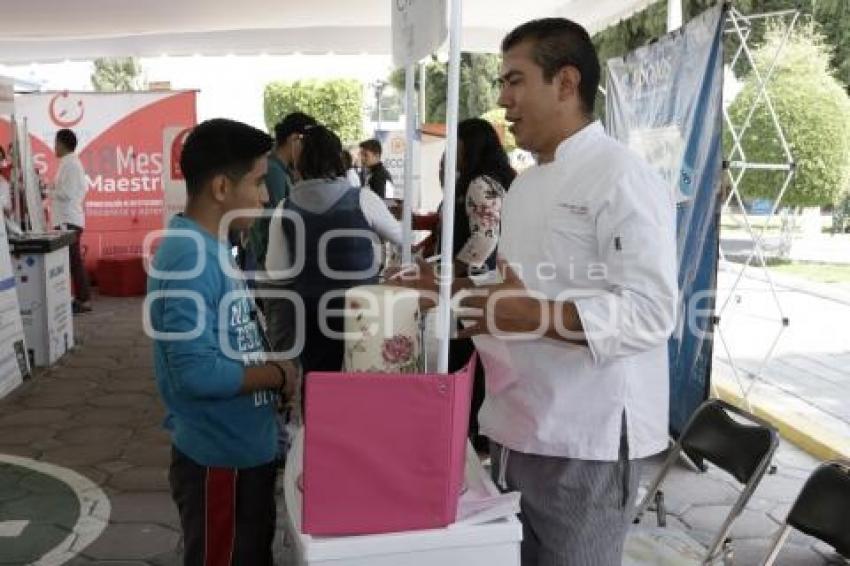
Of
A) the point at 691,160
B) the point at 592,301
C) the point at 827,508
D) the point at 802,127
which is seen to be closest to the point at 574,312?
the point at 592,301

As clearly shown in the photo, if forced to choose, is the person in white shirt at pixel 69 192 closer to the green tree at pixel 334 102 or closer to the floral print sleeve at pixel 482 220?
the floral print sleeve at pixel 482 220

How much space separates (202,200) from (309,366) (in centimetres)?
184

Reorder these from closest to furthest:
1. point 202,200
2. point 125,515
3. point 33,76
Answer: point 202,200
point 125,515
point 33,76

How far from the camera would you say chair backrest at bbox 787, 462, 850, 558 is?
1757 millimetres

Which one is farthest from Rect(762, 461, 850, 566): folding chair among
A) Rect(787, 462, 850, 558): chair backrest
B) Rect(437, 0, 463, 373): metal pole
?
Rect(437, 0, 463, 373): metal pole

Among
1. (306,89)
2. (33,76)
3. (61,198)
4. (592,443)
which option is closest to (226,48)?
(61,198)

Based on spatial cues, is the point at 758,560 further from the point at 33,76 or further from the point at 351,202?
the point at 33,76

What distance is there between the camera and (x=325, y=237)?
3275mm

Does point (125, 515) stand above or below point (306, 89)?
below

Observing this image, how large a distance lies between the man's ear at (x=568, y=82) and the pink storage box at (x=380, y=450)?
0.51 metres

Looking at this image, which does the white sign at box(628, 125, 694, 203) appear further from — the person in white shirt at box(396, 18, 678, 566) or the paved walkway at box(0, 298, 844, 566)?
Answer: the person in white shirt at box(396, 18, 678, 566)

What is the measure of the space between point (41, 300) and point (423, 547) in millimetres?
5057

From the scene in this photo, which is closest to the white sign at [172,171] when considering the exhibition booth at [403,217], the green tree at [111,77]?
the exhibition booth at [403,217]

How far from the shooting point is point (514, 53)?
54.5 inches
